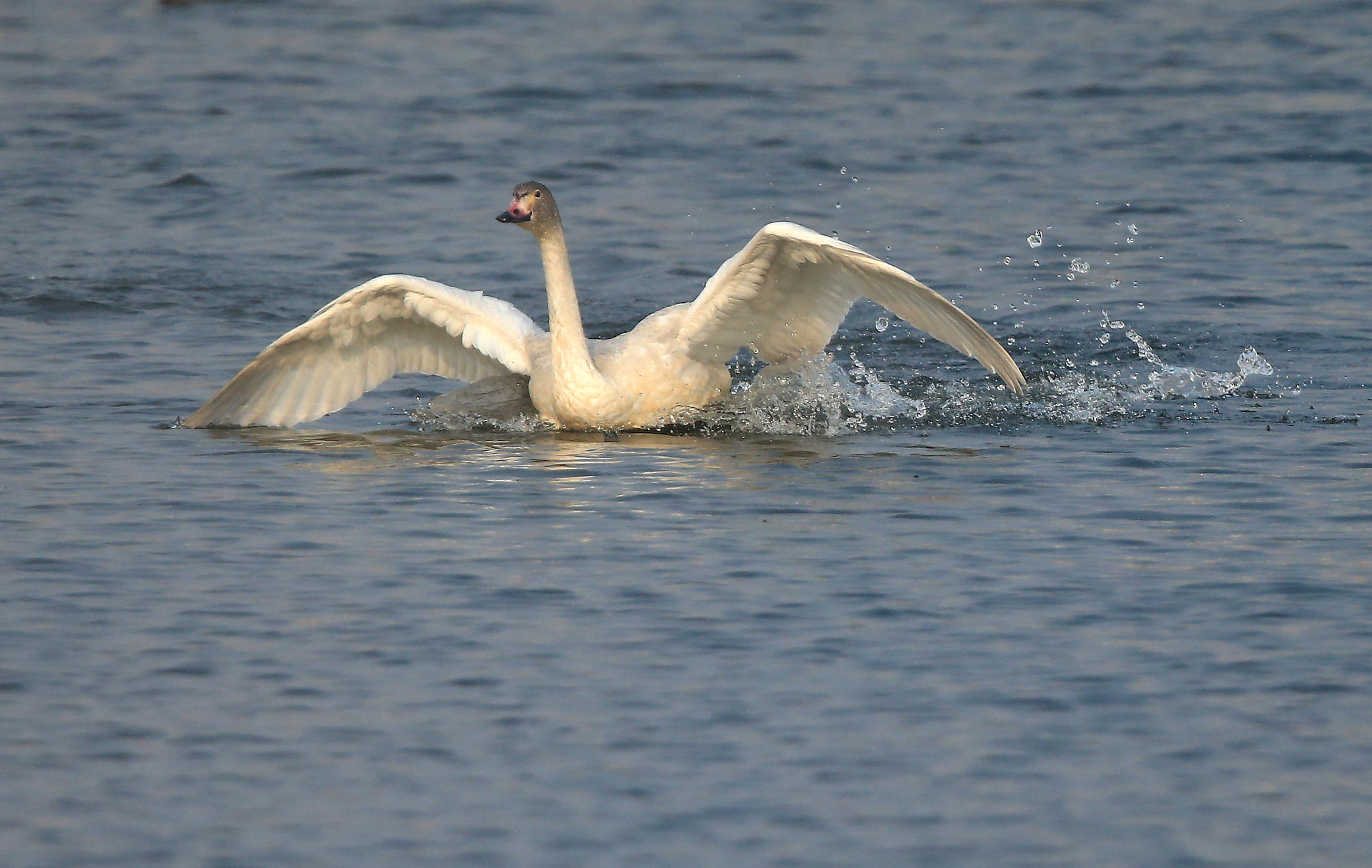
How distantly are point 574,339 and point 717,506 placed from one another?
1.45 metres

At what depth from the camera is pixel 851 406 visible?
10281mm

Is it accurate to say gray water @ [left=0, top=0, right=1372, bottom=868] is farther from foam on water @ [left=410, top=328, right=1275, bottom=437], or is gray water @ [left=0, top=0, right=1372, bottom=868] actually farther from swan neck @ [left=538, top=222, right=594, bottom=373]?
swan neck @ [left=538, top=222, right=594, bottom=373]

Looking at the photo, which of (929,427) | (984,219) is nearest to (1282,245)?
(984,219)

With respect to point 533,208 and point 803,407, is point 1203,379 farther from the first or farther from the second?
point 533,208

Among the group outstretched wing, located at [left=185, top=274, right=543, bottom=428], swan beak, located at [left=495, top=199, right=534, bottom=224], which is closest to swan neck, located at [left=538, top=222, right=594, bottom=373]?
swan beak, located at [left=495, top=199, right=534, bottom=224]

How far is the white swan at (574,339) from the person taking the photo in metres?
9.26

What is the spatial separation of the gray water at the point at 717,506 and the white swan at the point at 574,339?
9.3 inches

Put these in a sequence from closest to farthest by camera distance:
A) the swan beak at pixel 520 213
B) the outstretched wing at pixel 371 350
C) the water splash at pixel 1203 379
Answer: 1. the swan beak at pixel 520 213
2. the outstretched wing at pixel 371 350
3. the water splash at pixel 1203 379

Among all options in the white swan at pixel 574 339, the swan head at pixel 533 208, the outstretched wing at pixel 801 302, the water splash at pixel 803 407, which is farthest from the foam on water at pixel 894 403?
the swan head at pixel 533 208

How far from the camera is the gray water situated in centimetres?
564

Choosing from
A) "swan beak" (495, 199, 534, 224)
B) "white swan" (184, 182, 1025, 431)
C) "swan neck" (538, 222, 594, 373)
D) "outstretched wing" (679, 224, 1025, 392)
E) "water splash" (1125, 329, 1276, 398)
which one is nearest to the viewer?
"outstretched wing" (679, 224, 1025, 392)

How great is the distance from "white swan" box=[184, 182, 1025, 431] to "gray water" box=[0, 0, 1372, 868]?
24 centimetres

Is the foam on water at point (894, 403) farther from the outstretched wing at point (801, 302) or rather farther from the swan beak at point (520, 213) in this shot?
the swan beak at point (520, 213)

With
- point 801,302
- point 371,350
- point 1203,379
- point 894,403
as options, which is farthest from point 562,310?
point 1203,379
